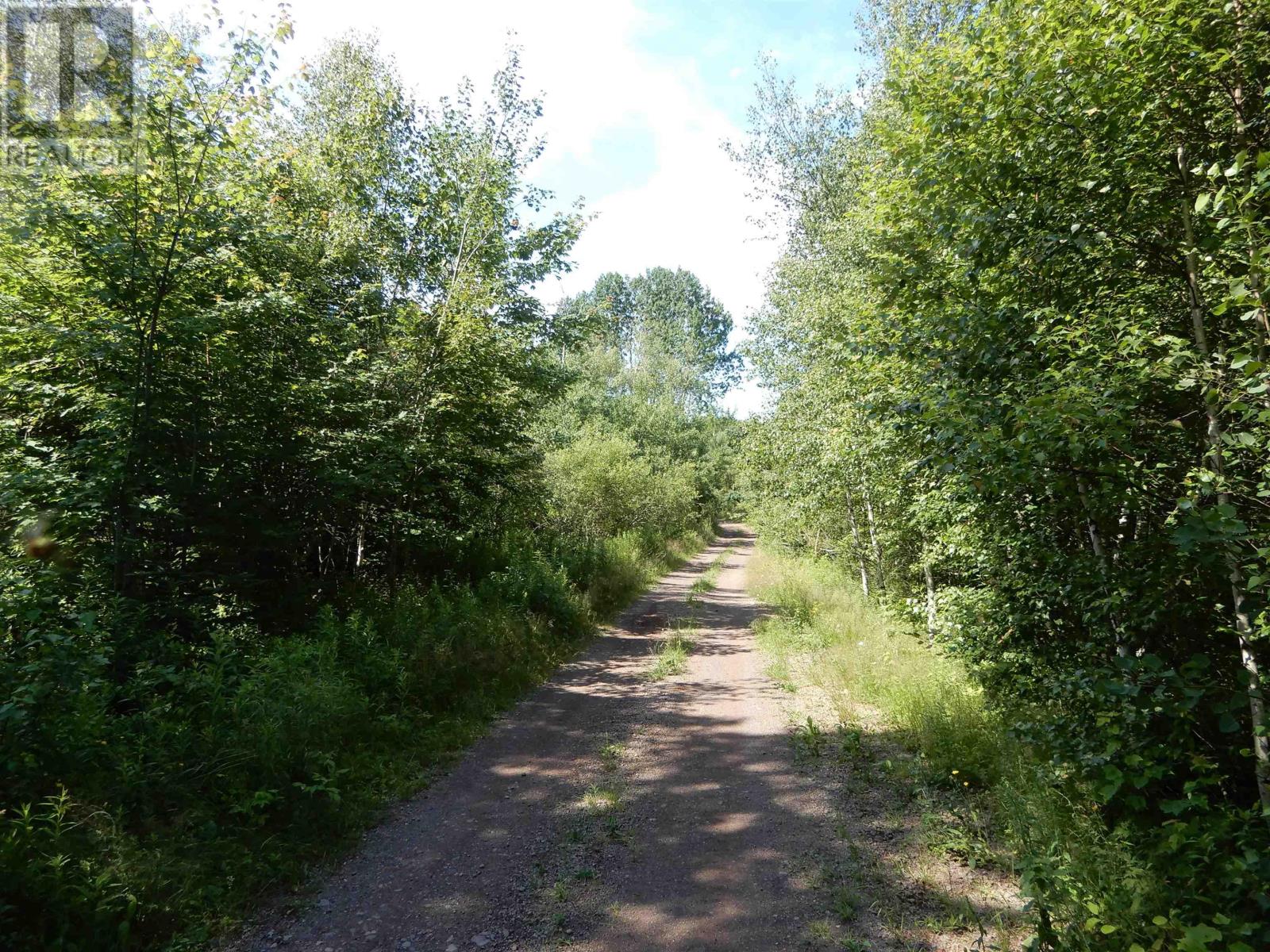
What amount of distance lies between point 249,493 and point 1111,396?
9.21 metres

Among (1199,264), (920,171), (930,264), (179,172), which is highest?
(179,172)

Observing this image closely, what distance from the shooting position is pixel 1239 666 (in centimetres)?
397

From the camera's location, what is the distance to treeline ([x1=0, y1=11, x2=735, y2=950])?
4.06m

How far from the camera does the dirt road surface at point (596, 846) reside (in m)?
3.91

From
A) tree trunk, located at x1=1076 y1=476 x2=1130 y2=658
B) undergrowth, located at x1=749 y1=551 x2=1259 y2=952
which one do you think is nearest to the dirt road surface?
undergrowth, located at x1=749 y1=551 x2=1259 y2=952

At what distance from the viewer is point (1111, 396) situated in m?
3.63

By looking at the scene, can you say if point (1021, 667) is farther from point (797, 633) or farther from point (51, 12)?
point (51, 12)

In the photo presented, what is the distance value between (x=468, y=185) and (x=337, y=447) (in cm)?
680

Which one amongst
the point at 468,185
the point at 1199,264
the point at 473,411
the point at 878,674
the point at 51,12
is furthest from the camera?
the point at 468,185

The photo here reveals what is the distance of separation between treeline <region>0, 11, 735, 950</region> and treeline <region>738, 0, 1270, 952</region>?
5.50 meters

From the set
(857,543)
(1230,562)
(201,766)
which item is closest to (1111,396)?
(1230,562)

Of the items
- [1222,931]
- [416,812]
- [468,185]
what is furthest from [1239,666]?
[468,185]

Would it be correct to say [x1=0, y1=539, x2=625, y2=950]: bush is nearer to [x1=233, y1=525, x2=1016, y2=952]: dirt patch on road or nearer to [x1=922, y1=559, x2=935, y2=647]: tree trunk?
[x1=233, y1=525, x2=1016, y2=952]: dirt patch on road

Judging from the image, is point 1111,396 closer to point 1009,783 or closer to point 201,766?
point 1009,783
